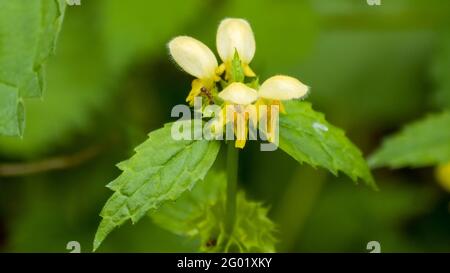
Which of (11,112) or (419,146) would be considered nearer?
(11,112)

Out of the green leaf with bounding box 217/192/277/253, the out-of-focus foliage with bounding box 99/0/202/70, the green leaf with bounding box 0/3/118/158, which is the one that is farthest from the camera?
the green leaf with bounding box 0/3/118/158

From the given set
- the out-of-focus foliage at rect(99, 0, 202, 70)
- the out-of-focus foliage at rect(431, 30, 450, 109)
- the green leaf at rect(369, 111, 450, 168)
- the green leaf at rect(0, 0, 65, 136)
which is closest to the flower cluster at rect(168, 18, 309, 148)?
the green leaf at rect(0, 0, 65, 136)

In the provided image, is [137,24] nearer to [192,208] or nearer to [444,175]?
[192,208]

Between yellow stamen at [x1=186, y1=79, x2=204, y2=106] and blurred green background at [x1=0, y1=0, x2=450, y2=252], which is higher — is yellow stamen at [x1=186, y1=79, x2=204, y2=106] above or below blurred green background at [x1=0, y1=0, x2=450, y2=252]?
below

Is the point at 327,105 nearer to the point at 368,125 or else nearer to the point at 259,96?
the point at 368,125

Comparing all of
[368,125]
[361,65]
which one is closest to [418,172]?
[368,125]

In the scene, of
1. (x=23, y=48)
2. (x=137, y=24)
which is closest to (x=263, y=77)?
(x=137, y=24)

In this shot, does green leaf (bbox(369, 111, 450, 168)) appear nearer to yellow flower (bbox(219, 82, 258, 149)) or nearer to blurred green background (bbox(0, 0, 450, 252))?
blurred green background (bbox(0, 0, 450, 252))
